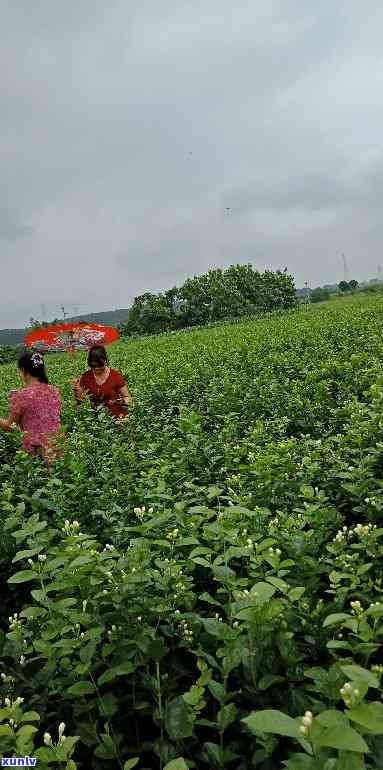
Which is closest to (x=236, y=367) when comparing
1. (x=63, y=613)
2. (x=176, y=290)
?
(x=63, y=613)

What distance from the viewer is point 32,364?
570 centimetres

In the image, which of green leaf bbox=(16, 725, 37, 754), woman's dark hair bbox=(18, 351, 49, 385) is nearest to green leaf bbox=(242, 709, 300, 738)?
green leaf bbox=(16, 725, 37, 754)

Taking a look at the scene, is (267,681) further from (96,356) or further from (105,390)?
(105,390)

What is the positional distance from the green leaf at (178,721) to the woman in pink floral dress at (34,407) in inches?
162

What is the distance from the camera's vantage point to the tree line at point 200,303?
80375 mm

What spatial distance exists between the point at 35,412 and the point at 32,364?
0.52 m

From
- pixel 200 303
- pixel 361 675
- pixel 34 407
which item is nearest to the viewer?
pixel 361 675

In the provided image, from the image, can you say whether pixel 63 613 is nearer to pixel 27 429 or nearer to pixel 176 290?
pixel 27 429

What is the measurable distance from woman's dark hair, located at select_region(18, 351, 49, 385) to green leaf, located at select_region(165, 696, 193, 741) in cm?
444

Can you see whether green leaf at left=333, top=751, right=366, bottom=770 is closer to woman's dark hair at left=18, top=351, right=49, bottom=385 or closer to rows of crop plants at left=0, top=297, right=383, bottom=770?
rows of crop plants at left=0, top=297, right=383, bottom=770

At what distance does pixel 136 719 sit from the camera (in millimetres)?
1957

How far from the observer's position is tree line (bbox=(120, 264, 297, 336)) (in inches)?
3164

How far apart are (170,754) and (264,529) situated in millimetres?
1127

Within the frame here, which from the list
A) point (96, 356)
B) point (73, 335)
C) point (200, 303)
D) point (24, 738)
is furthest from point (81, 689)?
point (200, 303)
